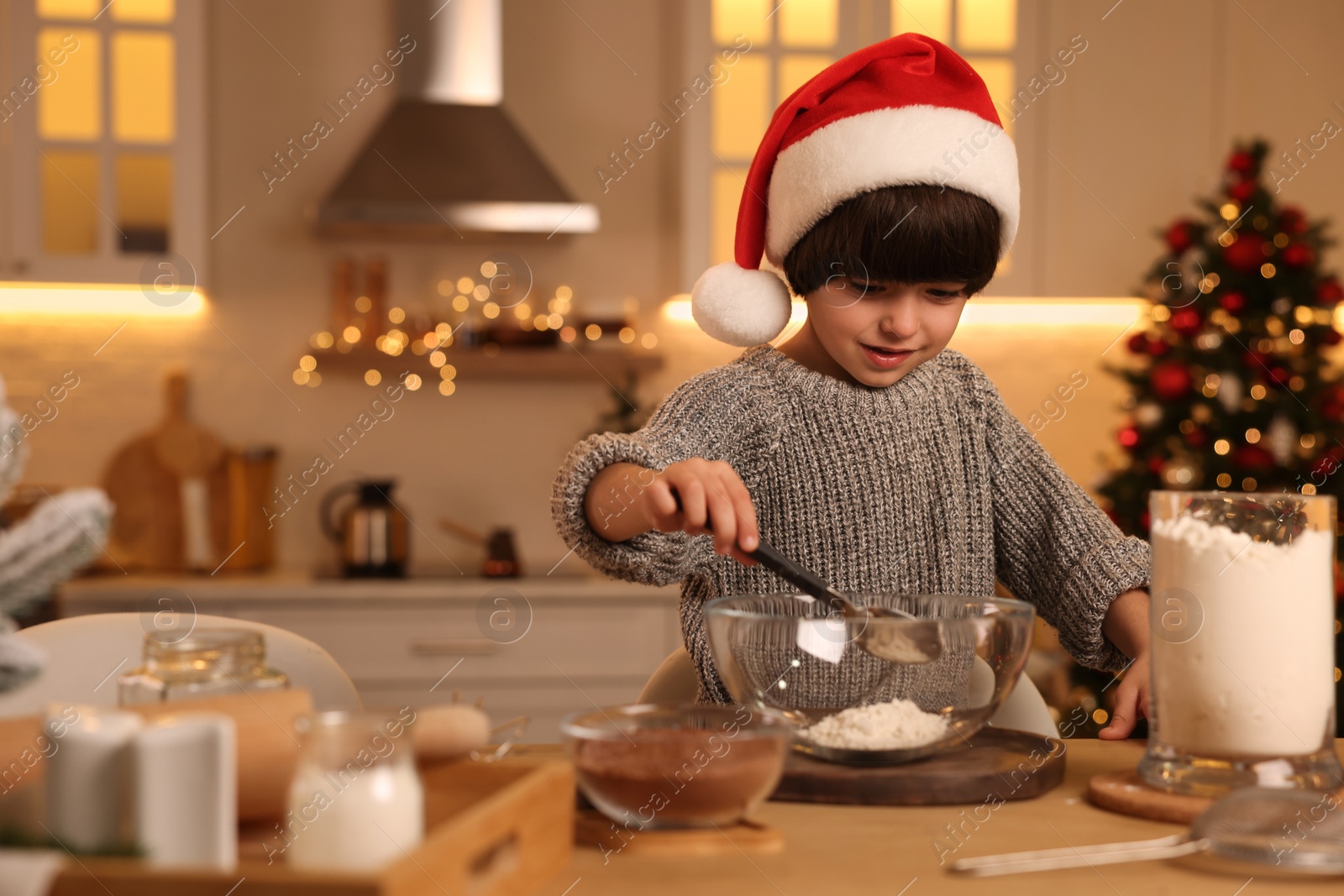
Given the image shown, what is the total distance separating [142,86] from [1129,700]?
2.58 m

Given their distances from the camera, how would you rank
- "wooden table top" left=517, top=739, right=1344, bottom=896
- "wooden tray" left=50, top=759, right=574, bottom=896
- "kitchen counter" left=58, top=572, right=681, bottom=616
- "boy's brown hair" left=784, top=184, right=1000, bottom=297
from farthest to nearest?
"kitchen counter" left=58, top=572, right=681, bottom=616 < "boy's brown hair" left=784, top=184, right=1000, bottom=297 < "wooden table top" left=517, top=739, right=1344, bottom=896 < "wooden tray" left=50, top=759, right=574, bottom=896

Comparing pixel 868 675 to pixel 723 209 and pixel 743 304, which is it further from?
pixel 723 209

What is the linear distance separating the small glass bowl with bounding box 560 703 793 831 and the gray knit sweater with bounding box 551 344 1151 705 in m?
0.41

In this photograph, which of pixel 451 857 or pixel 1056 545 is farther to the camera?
pixel 1056 545

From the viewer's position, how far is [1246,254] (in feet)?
8.63

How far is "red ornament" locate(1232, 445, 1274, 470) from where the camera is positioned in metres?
2.56

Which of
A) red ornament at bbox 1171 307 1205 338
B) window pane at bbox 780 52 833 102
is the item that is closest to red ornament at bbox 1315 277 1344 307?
red ornament at bbox 1171 307 1205 338

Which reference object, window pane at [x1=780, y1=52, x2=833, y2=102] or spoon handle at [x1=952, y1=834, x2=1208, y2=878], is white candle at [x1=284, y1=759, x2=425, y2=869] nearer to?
spoon handle at [x1=952, y1=834, x2=1208, y2=878]

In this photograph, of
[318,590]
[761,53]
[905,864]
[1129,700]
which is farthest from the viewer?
[761,53]

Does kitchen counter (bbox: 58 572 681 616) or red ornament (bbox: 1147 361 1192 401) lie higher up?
red ornament (bbox: 1147 361 1192 401)

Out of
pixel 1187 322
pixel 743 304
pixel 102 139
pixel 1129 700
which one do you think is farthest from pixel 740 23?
pixel 1129 700

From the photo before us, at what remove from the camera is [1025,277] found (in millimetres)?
2922

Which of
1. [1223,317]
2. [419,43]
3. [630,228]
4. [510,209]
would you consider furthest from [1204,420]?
[419,43]

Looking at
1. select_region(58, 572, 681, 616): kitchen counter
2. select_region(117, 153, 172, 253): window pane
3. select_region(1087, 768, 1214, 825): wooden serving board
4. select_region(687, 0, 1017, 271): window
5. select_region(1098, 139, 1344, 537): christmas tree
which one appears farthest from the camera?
select_region(687, 0, 1017, 271): window
